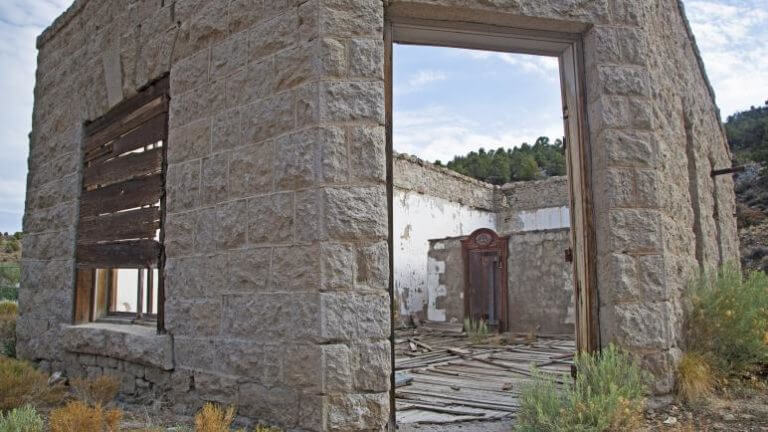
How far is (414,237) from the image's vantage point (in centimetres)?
1411

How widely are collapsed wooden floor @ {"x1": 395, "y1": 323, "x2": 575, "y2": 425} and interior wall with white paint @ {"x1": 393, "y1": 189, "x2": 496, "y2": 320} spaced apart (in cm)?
184

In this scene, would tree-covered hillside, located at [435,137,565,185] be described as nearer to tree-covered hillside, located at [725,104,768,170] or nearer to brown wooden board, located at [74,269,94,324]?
tree-covered hillside, located at [725,104,768,170]

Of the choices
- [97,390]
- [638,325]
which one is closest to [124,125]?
[97,390]

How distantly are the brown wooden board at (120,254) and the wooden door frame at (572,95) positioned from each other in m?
2.61

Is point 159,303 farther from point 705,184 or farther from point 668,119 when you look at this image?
point 705,184

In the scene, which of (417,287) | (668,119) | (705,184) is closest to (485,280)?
(417,287)

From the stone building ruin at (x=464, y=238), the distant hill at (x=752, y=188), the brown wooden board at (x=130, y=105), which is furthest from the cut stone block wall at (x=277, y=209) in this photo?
the distant hill at (x=752, y=188)

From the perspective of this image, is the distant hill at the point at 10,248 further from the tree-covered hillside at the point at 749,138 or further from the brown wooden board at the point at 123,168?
the tree-covered hillside at the point at 749,138

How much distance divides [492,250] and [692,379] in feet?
25.2

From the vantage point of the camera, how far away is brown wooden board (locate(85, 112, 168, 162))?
496 centimetres

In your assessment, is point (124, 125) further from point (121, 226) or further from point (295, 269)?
point (295, 269)

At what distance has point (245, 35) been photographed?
4141mm

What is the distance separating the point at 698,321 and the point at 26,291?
6.73m

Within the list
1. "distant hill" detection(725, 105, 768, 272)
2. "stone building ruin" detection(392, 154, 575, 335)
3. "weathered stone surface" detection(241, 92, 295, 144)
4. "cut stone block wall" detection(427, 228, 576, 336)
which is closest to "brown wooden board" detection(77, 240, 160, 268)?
"weathered stone surface" detection(241, 92, 295, 144)
